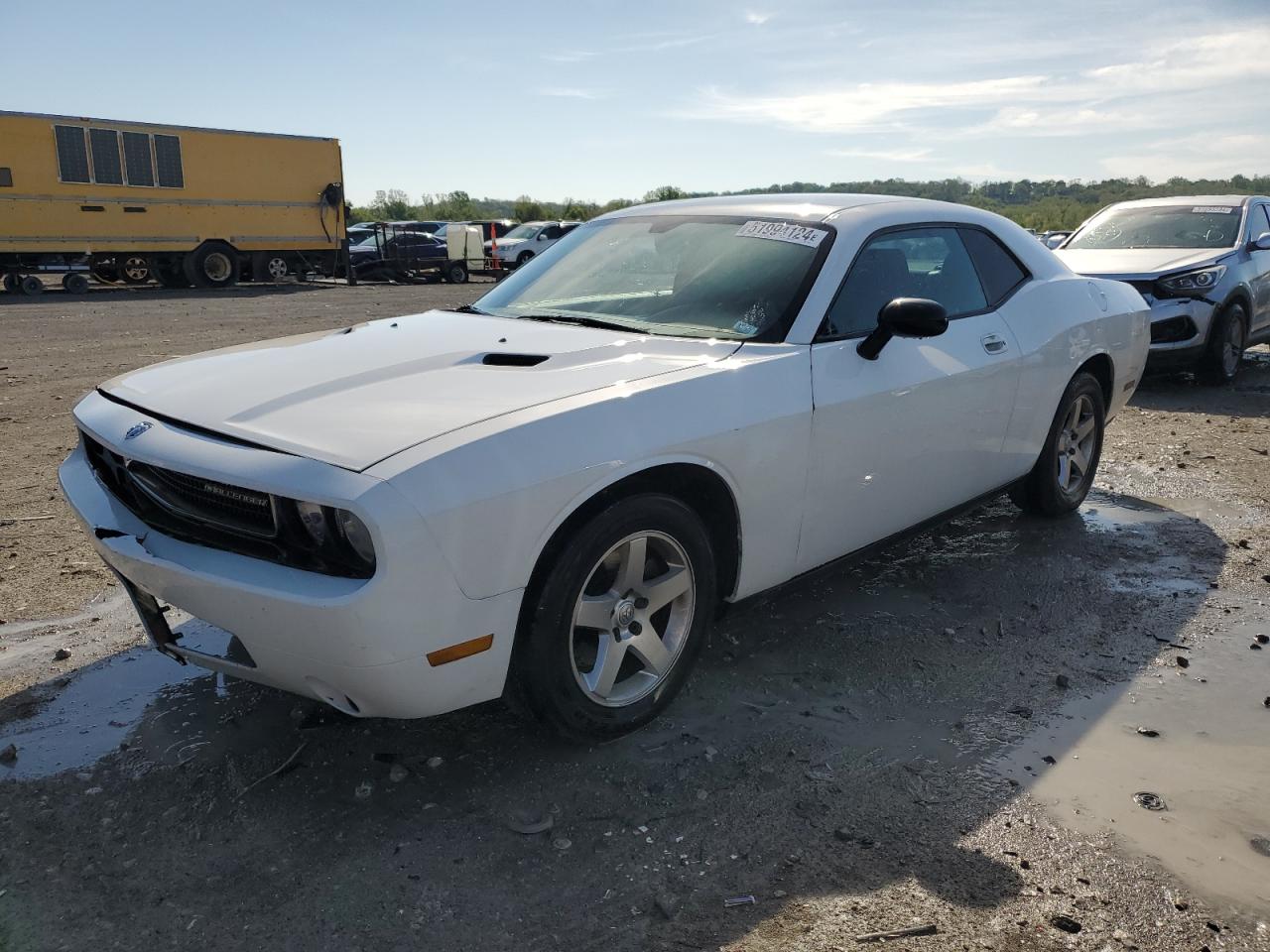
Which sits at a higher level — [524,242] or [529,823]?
[524,242]

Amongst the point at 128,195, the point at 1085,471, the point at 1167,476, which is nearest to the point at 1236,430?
the point at 1167,476

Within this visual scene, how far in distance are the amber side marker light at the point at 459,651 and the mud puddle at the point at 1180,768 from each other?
1530 mm

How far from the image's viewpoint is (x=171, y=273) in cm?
2191

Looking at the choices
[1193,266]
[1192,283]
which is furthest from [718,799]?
[1193,266]

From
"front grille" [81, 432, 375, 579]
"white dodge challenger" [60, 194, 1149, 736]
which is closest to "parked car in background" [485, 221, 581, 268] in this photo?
"white dodge challenger" [60, 194, 1149, 736]

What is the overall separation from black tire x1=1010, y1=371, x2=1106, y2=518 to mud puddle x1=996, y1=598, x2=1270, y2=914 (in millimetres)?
1329

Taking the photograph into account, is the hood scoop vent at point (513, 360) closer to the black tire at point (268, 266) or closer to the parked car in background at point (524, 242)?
the black tire at point (268, 266)

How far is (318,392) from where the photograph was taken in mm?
2881

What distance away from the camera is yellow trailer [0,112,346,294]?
1925 centimetres

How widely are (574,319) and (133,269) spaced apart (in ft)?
67.7

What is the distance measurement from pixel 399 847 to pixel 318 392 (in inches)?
47.8

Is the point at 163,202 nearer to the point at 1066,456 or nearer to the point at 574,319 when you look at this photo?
the point at 574,319

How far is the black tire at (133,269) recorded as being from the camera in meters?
21.2

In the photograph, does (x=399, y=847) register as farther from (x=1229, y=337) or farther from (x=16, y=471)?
(x=1229, y=337)
